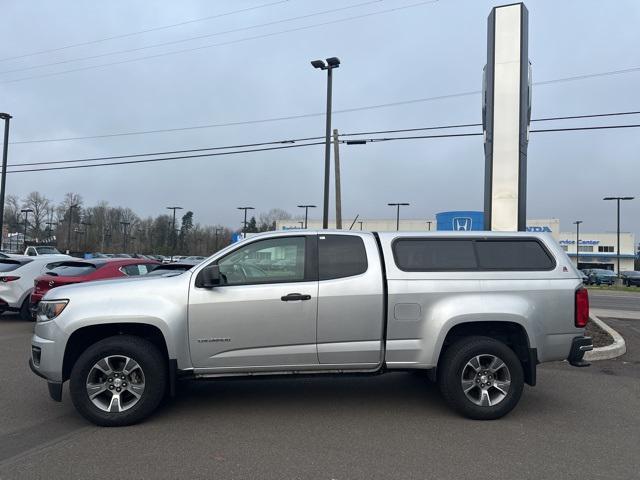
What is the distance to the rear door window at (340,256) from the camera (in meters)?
5.50

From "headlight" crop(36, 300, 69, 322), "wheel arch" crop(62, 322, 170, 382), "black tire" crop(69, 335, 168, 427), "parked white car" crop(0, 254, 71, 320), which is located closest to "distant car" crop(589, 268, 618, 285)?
"parked white car" crop(0, 254, 71, 320)

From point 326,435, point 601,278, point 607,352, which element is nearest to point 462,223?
point 607,352

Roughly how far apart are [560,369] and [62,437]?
6700mm

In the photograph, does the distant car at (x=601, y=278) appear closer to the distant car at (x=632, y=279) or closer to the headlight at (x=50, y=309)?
the distant car at (x=632, y=279)

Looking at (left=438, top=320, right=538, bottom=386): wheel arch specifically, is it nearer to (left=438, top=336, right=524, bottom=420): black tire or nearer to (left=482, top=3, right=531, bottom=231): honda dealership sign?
(left=438, top=336, right=524, bottom=420): black tire

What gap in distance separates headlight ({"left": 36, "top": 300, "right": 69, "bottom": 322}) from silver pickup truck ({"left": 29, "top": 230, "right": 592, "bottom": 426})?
2cm

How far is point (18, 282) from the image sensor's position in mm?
11883

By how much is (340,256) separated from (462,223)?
13.4 meters

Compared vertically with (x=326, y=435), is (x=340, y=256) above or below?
above

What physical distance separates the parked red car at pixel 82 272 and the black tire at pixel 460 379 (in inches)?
312

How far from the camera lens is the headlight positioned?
17.1 feet

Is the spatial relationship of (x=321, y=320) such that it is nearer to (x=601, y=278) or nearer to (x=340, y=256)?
(x=340, y=256)

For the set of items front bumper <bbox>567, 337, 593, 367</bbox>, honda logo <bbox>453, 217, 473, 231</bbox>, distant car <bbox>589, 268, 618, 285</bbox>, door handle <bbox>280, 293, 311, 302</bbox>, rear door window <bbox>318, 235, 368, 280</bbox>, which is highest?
honda logo <bbox>453, 217, 473, 231</bbox>

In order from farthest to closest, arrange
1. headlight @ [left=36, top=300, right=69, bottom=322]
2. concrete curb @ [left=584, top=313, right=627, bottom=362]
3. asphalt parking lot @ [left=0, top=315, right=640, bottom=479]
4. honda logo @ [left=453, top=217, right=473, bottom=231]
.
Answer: honda logo @ [left=453, top=217, right=473, bottom=231] → concrete curb @ [left=584, top=313, right=627, bottom=362] → headlight @ [left=36, top=300, right=69, bottom=322] → asphalt parking lot @ [left=0, top=315, right=640, bottom=479]
